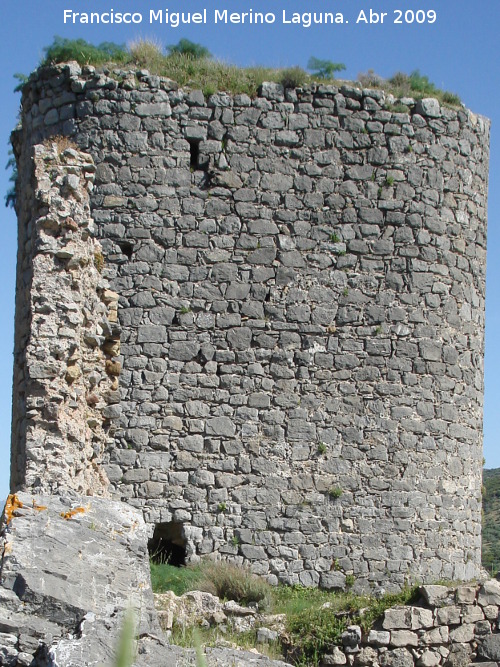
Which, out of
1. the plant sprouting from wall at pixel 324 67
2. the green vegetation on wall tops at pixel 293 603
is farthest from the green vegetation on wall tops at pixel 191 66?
the green vegetation on wall tops at pixel 293 603

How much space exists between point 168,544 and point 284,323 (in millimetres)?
2560

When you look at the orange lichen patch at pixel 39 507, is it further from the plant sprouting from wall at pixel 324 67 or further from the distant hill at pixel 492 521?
the distant hill at pixel 492 521

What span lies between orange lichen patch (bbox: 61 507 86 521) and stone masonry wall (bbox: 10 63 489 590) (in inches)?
176

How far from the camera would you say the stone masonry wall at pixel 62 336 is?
813 centimetres

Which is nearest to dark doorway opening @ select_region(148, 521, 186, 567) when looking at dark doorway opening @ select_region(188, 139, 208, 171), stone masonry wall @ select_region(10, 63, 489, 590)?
stone masonry wall @ select_region(10, 63, 489, 590)

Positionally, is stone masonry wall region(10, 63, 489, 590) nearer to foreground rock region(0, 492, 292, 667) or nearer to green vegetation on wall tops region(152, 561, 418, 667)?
green vegetation on wall tops region(152, 561, 418, 667)

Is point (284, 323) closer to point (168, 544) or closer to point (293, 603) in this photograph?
point (168, 544)

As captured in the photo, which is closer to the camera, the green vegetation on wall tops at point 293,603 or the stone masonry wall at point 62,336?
the stone masonry wall at point 62,336

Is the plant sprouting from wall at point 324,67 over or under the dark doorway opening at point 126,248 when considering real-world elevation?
over

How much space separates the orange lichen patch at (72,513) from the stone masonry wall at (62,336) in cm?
189

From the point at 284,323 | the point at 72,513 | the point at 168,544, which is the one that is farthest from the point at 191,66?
the point at 72,513

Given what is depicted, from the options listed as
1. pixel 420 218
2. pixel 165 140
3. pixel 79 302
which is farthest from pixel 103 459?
pixel 420 218

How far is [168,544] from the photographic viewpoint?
10.0m

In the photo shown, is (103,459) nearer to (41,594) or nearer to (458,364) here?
(458,364)
